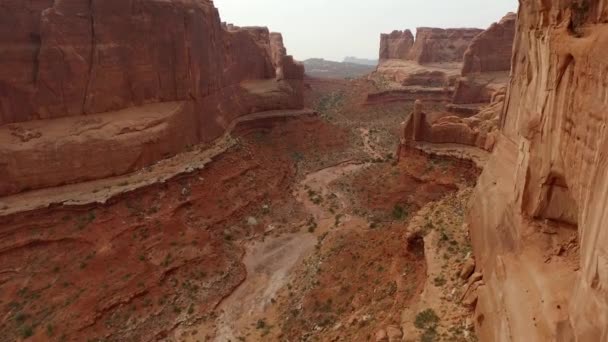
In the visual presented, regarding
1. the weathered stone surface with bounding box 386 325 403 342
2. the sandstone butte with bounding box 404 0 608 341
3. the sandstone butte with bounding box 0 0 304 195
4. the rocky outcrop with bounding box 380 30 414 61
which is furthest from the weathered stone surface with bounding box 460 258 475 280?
the rocky outcrop with bounding box 380 30 414 61

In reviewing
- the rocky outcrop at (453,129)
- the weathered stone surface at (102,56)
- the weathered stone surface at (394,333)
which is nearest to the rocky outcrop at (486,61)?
the rocky outcrop at (453,129)

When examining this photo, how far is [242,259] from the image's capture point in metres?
24.6

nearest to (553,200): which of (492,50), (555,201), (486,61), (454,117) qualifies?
(555,201)

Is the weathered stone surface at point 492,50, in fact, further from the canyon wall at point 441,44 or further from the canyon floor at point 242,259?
the canyon floor at point 242,259

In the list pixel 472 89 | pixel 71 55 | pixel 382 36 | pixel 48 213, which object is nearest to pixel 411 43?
pixel 382 36

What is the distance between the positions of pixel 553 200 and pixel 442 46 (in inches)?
2656

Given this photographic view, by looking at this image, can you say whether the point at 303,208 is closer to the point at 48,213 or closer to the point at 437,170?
the point at 437,170

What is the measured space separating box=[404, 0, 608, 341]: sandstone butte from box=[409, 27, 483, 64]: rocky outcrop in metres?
60.3

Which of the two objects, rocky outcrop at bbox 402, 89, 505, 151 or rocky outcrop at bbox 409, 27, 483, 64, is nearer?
rocky outcrop at bbox 402, 89, 505, 151

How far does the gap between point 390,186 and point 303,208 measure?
21.4ft

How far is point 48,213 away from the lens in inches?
850

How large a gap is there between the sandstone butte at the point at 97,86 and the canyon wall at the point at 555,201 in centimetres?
2142

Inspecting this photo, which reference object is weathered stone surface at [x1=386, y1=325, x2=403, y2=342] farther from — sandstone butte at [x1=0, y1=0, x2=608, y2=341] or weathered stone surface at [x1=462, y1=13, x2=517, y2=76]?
weathered stone surface at [x1=462, y1=13, x2=517, y2=76]

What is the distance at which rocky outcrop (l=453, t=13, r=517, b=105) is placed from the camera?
47125 millimetres
